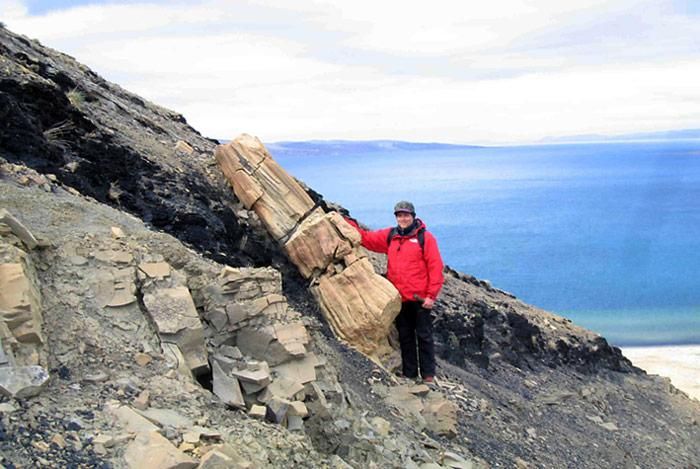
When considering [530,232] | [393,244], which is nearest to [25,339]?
[393,244]

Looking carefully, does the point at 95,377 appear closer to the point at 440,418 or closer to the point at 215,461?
the point at 215,461

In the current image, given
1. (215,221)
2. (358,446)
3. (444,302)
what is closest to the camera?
(358,446)

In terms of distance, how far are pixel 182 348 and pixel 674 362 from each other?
2376cm

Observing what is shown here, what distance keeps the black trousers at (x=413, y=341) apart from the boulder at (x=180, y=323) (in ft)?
13.3

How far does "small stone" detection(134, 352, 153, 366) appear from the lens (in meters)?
5.43

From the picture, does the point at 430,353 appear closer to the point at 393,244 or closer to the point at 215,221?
the point at 393,244

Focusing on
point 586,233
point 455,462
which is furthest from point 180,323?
point 586,233

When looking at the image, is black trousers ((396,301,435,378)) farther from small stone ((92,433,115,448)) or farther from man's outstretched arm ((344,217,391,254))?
small stone ((92,433,115,448))

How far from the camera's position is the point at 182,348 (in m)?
5.88

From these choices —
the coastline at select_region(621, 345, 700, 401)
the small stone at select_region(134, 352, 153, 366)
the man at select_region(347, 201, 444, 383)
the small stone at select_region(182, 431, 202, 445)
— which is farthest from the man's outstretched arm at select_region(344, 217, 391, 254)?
the coastline at select_region(621, 345, 700, 401)

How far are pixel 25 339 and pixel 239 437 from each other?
1.65 meters

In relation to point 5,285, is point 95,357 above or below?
below

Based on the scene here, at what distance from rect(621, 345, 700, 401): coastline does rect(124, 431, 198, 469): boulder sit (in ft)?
64.5

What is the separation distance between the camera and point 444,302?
14.3 m
